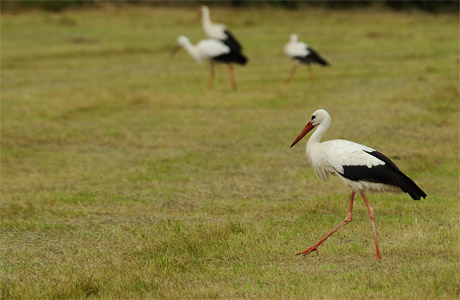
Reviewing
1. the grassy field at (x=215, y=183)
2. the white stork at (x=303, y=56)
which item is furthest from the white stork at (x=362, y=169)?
the white stork at (x=303, y=56)

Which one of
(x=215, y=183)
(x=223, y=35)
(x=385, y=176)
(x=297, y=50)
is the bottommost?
(x=223, y=35)

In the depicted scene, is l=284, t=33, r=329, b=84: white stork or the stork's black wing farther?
l=284, t=33, r=329, b=84: white stork

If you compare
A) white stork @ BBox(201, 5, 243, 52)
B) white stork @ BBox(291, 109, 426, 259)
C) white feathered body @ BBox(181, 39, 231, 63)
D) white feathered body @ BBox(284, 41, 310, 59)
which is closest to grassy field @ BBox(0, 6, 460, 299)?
white stork @ BBox(291, 109, 426, 259)

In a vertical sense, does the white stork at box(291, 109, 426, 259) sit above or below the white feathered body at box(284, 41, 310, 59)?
above

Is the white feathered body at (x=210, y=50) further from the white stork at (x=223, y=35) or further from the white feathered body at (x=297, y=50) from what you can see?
the white feathered body at (x=297, y=50)

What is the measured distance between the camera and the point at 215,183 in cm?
839

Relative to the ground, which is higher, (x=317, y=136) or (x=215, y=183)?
(x=317, y=136)

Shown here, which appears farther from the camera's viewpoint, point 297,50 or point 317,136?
point 297,50

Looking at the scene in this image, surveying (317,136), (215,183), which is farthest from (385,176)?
(215,183)

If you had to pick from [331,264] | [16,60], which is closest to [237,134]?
[331,264]

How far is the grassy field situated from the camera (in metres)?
5.28

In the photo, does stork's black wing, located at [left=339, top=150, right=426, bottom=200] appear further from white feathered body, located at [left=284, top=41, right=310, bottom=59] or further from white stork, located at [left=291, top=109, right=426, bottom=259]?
white feathered body, located at [left=284, top=41, right=310, bottom=59]

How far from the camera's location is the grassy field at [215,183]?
5281 mm

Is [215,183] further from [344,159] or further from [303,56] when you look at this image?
[303,56]
